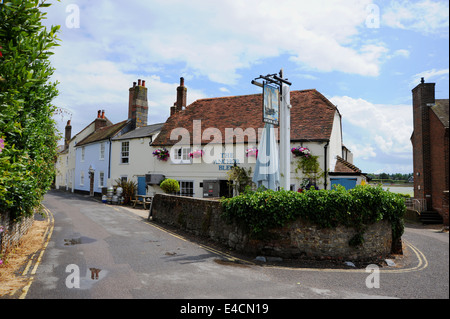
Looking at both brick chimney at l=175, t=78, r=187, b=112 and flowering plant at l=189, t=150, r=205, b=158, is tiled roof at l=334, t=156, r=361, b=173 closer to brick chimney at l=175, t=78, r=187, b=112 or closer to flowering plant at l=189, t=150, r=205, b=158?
flowering plant at l=189, t=150, r=205, b=158

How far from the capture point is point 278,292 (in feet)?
19.9

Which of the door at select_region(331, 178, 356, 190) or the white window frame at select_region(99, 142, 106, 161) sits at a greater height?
the white window frame at select_region(99, 142, 106, 161)

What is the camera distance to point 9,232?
823 centimetres

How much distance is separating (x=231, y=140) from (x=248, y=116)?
2.56 m

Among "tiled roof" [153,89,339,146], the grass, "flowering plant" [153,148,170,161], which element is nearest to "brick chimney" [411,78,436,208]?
"tiled roof" [153,89,339,146]

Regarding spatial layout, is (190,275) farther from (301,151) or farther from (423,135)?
(423,135)

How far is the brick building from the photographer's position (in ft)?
63.2

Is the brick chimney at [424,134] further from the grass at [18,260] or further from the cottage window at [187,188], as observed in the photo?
the grass at [18,260]

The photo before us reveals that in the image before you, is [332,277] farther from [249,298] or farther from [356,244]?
[249,298]

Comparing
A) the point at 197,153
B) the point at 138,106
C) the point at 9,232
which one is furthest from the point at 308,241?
the point at 138,106

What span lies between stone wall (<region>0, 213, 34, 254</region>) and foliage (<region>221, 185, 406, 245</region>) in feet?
21.2

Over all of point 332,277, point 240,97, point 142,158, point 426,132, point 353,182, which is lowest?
point 332,277
